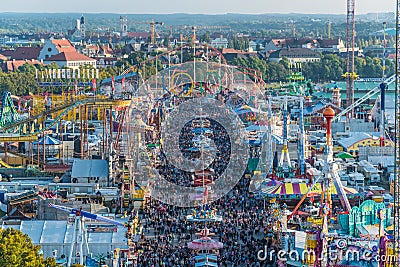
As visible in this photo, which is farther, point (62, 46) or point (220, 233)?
point (62, 46)

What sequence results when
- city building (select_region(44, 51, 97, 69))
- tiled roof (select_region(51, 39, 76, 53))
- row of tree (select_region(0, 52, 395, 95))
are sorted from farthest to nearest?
tiled roof (select_region(51, 39, 76, 53))
city building (select_region(44, 51, 97, 69))
row of tree (select_region(0, 52, 395, 95))

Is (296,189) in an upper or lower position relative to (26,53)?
upper

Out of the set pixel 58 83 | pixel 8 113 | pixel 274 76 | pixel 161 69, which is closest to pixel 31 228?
pixel 8 113

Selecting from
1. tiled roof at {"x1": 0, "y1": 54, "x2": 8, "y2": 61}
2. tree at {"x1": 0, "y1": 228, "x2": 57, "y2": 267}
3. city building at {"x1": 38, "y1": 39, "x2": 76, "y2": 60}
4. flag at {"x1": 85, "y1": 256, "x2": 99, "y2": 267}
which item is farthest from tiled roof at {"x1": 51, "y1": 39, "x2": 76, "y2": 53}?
tree at {"x1": 0, "y1": 228, "x2": 57, "y2": 267}

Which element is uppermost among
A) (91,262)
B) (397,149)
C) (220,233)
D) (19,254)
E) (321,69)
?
(397,149)

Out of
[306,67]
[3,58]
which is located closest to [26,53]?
[3,58]

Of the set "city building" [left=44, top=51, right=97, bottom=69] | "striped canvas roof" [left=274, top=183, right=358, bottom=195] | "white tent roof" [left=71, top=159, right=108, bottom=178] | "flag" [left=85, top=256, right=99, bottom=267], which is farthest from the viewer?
"city building" [left=44, top=51, right=97, bottom=69]

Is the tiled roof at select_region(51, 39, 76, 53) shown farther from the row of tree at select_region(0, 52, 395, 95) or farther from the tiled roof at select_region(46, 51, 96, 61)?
the row of tree at select_region(0, 52, 395, 95)

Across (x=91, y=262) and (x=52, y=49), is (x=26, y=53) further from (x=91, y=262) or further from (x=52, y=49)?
(x=91, y=262)

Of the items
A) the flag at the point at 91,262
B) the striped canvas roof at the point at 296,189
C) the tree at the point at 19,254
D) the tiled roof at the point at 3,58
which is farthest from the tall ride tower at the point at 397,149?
the tiled roof at the point at 3,58
